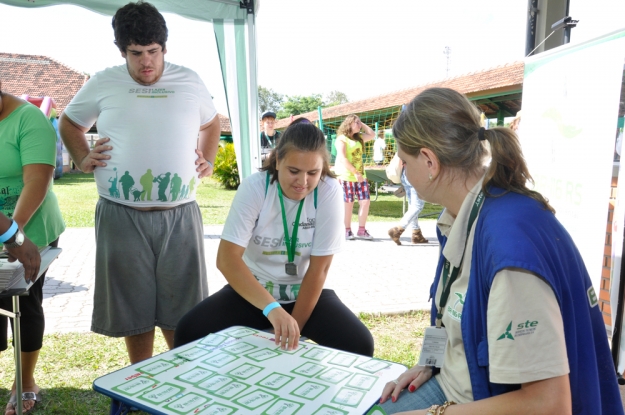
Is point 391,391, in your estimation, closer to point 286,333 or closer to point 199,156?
point 286,333

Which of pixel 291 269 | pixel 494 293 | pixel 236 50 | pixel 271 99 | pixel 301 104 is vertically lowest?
pixel 291 269

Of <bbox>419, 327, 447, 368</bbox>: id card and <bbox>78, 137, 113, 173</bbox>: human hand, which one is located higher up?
<bbox>78, 137, 113, 173</bbox>: human hand

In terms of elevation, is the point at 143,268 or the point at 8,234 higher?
the point at 8,234

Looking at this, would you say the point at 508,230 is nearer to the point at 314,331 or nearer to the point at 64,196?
the point at 314,331

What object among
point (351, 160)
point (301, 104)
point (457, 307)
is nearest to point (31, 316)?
point (457, 307)

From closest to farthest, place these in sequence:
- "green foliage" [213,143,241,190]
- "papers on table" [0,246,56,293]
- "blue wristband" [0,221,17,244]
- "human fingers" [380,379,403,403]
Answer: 1. "human fingers" [380,379,403,403]
2. "papers on table" [0,246,56,293]
3. "blue wristband" [0,221,17,244]
4. "green foliage" [213,143,241,190]

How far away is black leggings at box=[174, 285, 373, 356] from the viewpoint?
202cm

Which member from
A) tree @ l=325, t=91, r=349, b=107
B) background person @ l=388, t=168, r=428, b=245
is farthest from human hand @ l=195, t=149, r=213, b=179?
tree @ l=325, t=91, r=349, b=107

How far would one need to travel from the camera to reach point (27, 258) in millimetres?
1803

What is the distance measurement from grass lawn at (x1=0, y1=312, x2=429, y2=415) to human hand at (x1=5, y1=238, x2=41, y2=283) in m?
1.06

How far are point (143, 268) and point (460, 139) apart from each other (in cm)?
163

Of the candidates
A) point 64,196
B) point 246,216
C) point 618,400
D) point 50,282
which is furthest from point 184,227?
point 64,196

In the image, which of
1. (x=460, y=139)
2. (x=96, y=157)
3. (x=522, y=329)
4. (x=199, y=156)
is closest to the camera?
(x=522, y=329)

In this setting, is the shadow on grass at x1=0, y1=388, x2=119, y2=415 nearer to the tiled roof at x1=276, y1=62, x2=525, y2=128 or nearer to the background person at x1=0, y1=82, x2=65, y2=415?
the background person at x1=0, y1=82, x2=65, y2=415
